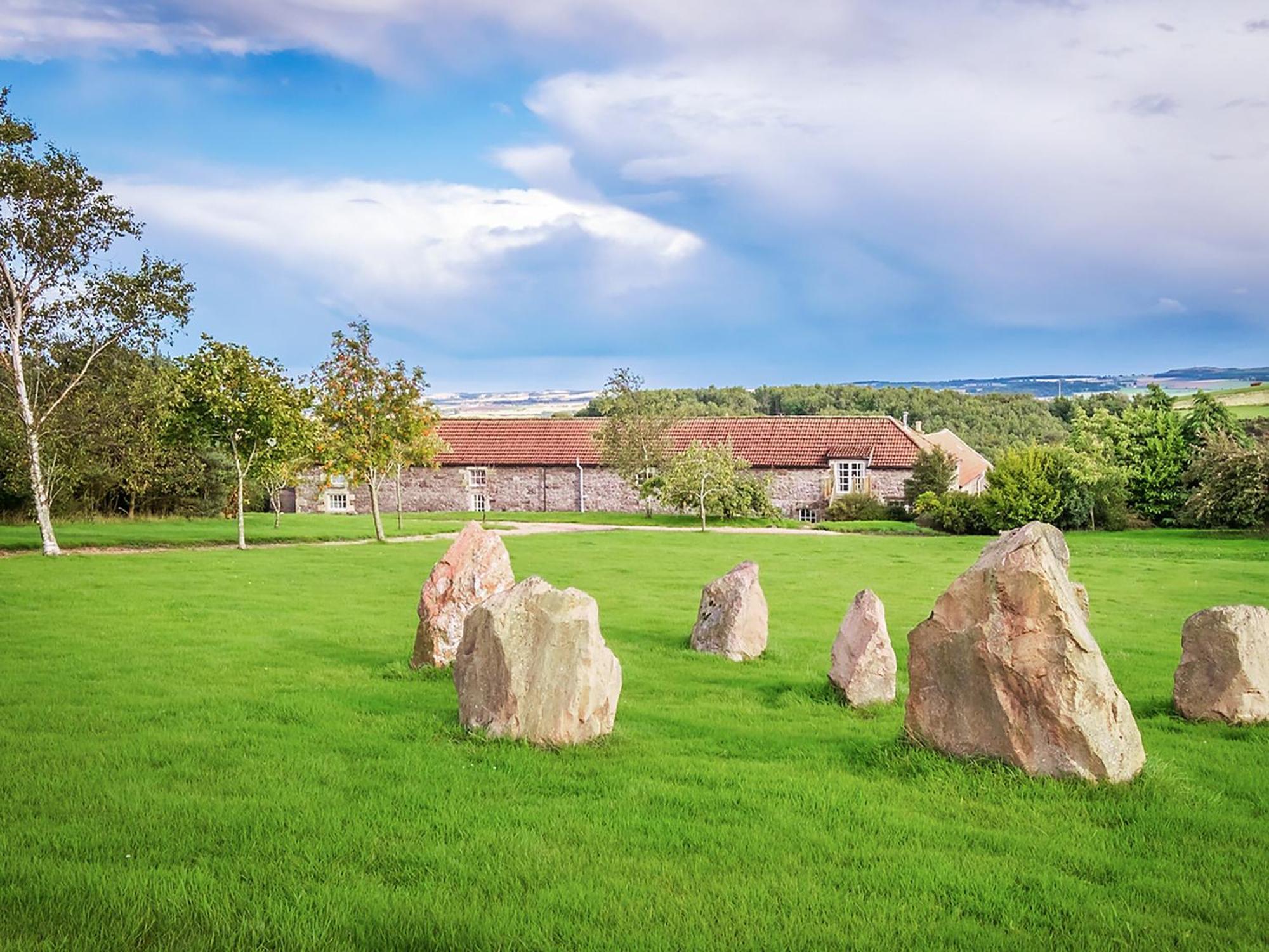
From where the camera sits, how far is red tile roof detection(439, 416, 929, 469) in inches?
2299

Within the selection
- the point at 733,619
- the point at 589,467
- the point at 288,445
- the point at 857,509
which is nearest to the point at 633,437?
the point at 589,467

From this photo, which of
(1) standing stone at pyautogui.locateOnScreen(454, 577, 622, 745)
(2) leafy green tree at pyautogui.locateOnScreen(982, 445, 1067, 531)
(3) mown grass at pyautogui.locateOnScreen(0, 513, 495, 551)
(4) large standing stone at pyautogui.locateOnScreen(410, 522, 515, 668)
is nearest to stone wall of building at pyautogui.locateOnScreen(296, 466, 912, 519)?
(3) mown grass at pyautogui.locateOnScreen(0, 513, 495, 551)

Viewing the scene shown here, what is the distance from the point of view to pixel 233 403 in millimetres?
34031

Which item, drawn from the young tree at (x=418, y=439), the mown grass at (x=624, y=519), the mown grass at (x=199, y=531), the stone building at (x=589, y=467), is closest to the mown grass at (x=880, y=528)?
the mown grass at (x=624, y=519)

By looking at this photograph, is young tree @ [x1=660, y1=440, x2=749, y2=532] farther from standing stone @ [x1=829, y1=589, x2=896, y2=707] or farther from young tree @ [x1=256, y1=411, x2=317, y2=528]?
standing stone @ [x1=829, y1=589, x2=896, y2=707]

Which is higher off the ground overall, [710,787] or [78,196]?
[78,196]

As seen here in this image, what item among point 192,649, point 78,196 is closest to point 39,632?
point 192,649

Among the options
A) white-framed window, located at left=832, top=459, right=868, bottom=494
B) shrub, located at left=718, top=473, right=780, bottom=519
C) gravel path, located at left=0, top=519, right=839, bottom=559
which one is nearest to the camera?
gravel path, located at left=0, top=519, right=839, bottom=559

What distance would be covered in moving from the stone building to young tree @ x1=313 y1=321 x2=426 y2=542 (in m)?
20.9

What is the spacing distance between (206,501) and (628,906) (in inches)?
1949

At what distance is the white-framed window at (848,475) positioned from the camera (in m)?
57.7

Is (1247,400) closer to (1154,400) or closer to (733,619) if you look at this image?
(1154,400)

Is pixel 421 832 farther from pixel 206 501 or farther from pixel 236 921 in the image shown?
pixel 206 501

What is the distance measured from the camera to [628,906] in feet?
18.3
